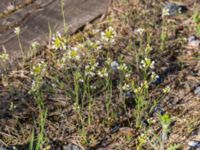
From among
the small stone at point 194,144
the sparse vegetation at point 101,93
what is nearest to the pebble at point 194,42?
the sparse vegetation at point 101,93

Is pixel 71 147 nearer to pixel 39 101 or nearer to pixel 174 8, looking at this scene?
pixel 39 101

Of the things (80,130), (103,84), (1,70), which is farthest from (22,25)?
(80,130)

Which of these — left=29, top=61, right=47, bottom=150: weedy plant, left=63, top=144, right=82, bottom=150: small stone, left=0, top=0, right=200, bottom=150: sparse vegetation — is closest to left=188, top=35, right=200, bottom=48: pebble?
left=0, top=0, right=200, bottom=150: sparse vegetation

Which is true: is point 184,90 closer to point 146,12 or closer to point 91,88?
point 91,88

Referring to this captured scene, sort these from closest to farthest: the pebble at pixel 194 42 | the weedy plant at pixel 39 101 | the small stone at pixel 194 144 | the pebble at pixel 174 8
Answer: the weedy plant at pixel 39 101 < the small stone at pixel 194 144 < the pebble at pixel 194 42 < the pebble at pixel 174 8

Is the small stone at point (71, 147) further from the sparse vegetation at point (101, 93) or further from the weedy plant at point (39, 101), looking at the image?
the weedy plant at point (39, 101)

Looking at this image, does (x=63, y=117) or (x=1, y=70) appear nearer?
(x=63, y=117)

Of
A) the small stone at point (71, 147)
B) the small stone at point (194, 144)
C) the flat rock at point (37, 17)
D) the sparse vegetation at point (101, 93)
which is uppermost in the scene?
the flat rock at point (37, 17)

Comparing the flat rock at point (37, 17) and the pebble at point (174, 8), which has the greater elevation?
the flat rock at point (37, 17)
